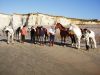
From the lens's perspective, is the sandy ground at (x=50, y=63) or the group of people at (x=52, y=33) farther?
the group of people at (x=52, y=33)

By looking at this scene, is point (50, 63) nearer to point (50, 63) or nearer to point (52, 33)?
point (50, 63)

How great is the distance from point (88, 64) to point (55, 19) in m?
54.6

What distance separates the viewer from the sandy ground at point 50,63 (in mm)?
12867

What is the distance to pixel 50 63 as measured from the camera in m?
14.6

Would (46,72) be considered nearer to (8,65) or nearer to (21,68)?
(21,68)

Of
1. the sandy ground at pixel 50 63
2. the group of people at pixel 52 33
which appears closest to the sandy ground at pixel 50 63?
the sandy ground at pixel 50 63

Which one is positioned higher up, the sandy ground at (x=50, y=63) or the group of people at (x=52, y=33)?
the group of people at (x=52, y=33)

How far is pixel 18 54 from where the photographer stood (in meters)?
17.3

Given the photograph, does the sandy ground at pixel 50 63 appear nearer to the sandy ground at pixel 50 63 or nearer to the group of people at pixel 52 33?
the sandy ground at pixel 50 63

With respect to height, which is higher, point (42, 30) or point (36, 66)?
point (42, 30)

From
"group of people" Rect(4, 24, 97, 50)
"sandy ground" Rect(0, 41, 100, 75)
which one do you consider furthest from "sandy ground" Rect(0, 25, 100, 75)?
"group of people" Rect(4, 24, 97, 50)

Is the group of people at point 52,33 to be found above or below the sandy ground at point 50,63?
above

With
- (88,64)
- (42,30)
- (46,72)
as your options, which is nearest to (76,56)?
(88,64)

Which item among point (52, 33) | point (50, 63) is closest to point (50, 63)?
point (50, 63)
